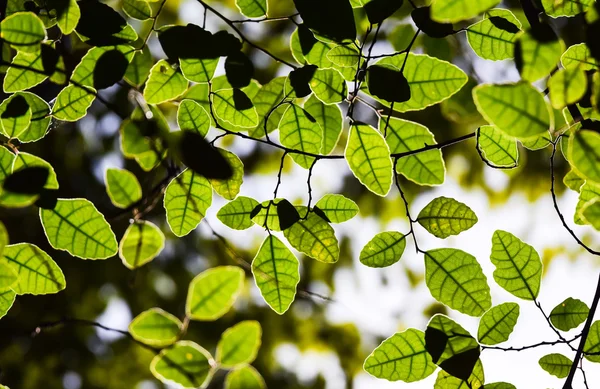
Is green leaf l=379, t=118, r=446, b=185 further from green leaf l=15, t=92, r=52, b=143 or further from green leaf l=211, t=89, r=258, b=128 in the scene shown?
green leaf l=15, t=92, r=52, b=143

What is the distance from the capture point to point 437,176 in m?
0.82

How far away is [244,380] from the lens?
633 millimetres

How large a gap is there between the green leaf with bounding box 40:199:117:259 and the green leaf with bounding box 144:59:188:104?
7.8 inches

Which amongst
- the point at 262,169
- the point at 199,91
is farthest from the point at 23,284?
the point at 262,169

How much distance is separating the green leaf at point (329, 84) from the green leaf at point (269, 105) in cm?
13

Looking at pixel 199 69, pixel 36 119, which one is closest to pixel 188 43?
pixel 199 69

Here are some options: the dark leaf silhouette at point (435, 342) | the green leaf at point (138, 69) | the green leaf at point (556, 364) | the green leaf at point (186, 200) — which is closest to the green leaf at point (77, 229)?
the green leaf at point (186, 200)

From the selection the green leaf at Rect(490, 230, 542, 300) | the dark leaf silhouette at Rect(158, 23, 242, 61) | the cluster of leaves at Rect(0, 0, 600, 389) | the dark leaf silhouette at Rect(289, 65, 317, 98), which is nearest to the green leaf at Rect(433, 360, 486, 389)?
the cluster of leaves at Rect(0, 0, 600, 389)

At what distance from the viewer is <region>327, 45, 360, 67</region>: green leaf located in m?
0.72

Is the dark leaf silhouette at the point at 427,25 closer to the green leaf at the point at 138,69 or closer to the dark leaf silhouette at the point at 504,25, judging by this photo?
the dark leaf silhouette at the point at 504,25

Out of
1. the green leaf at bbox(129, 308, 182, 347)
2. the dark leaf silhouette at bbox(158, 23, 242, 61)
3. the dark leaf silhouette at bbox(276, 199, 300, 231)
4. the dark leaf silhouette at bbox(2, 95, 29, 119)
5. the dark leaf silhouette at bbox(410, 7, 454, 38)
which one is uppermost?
the dark leaf silhouette at bbox(410, 7, 454, 38)

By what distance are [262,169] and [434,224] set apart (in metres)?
2.96

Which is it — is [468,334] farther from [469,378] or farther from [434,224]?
[434,224]

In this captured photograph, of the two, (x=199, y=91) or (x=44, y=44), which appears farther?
(x=199, y=91)
